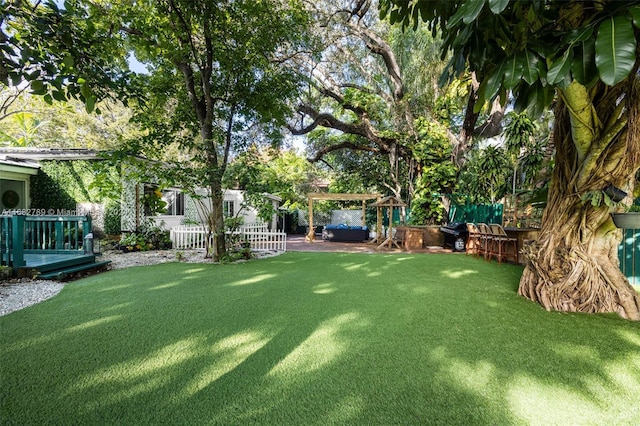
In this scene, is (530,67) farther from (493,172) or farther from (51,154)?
(51,154)

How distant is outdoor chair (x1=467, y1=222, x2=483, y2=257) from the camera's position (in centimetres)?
840

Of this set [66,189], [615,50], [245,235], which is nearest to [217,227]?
[245,235]

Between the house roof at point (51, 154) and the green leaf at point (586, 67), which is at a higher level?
the house roof at point (51, 154)

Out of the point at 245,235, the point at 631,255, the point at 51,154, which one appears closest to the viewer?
the point at 631,255

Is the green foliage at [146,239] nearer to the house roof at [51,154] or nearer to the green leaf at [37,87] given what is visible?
the house roof at [51,154]

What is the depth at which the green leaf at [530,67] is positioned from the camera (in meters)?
2.14

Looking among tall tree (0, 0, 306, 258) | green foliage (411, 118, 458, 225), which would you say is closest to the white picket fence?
tall tree (0, 0, 306, 258)

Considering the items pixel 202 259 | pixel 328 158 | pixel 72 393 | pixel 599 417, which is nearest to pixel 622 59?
pixel 599 417

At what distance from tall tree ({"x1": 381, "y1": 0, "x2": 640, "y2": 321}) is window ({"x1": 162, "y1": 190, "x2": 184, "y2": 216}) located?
36.8ft

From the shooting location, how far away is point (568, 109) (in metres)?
3.36

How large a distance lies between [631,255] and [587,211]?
2611mm

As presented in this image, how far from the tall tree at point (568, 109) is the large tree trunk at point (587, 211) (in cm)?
1

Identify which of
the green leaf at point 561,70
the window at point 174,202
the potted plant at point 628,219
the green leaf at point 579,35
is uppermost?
the green leaf at point 579,35

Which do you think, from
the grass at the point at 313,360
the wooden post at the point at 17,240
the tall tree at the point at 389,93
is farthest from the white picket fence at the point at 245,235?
the tall tree at the point at 389,93
